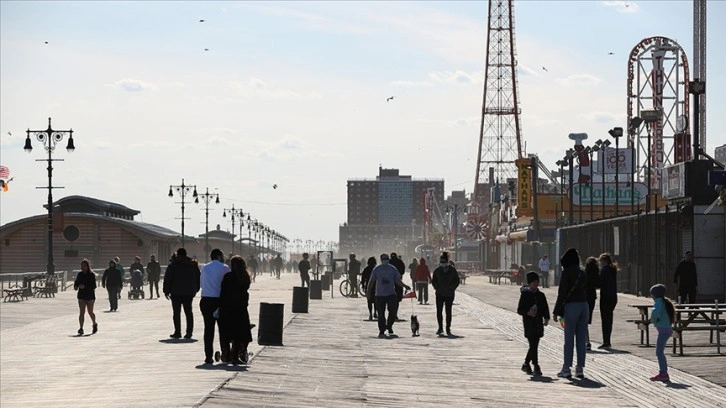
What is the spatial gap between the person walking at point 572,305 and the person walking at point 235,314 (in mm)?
4528

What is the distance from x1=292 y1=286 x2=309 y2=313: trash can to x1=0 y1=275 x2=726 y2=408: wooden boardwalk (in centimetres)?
506

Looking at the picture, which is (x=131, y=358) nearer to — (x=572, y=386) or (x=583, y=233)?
(x=572, y=386)

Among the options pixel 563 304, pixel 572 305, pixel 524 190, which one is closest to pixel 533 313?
pixel 563 304

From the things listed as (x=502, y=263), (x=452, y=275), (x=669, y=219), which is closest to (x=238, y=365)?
(x=452, y=275)

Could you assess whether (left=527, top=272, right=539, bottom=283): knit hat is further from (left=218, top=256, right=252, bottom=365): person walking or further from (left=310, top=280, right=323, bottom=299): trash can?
(left=310, top=280, right=323, bottom=299): trash can

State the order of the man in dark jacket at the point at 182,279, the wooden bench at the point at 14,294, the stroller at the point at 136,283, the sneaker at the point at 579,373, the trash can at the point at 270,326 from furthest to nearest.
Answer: the stroller at the point at 136,283 → the wooden bench at the point at 14,294 → the man in dark jacket at the point at 182,279 → the trash can at the point at 270,326 → the sneaker at the point at 579,373

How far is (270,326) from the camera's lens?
23219mm

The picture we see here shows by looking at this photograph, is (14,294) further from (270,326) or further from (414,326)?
(270,326)

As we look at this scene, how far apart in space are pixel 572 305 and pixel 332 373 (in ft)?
11.5

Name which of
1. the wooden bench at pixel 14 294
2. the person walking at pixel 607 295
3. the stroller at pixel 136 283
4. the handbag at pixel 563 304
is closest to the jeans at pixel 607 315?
the person walking at pixel 607 295

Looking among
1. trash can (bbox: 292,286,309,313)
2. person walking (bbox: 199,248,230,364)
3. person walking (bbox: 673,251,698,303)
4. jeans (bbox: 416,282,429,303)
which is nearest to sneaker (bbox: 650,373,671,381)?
person walking (bbox: 199,248,230,364)

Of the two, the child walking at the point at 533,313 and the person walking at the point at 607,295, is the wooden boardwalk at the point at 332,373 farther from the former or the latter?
the person walking at the point at 607,295

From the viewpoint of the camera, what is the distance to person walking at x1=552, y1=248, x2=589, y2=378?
18.2 m

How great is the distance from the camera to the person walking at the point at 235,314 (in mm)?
19047
